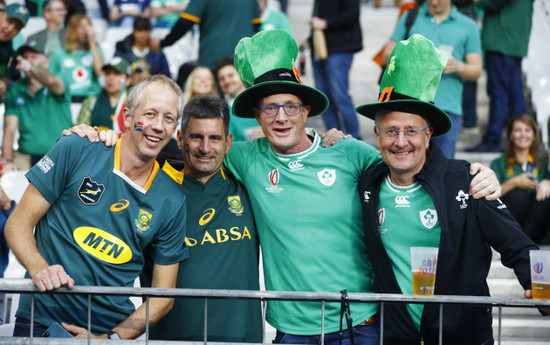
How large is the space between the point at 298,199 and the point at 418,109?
80cm

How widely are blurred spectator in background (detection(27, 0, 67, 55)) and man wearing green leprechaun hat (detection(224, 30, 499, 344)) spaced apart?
21.9 feet

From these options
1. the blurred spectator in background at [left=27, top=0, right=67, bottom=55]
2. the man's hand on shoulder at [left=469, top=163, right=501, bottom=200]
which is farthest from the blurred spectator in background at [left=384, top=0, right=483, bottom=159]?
the blurred spectator in background at [left=27, top=0, right=67, bottom=55]

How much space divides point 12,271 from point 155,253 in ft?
9.95

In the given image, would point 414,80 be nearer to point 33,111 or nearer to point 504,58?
point 504,58

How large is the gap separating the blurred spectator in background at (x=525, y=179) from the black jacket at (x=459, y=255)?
332cm

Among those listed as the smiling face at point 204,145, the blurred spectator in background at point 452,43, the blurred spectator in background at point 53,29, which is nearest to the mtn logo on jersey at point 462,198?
the smiling face at point 204,145

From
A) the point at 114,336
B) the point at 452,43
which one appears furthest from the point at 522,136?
the point at 114,336

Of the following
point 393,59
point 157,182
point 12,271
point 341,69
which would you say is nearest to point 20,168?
point 12,271

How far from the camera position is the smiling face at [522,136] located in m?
7.42

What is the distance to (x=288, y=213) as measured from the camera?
4238 mm

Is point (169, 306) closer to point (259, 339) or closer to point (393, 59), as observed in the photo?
point (259, 339)

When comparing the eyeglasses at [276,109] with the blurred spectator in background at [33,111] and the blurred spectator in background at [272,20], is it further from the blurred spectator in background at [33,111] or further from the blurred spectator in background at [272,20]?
the blurred spectator in background at [272,20]

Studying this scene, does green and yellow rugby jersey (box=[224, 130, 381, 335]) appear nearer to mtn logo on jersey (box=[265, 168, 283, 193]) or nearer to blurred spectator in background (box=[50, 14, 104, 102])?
mtn logo on jersey (box=[265, 168, 283, 193])

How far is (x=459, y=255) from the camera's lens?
3920mm
